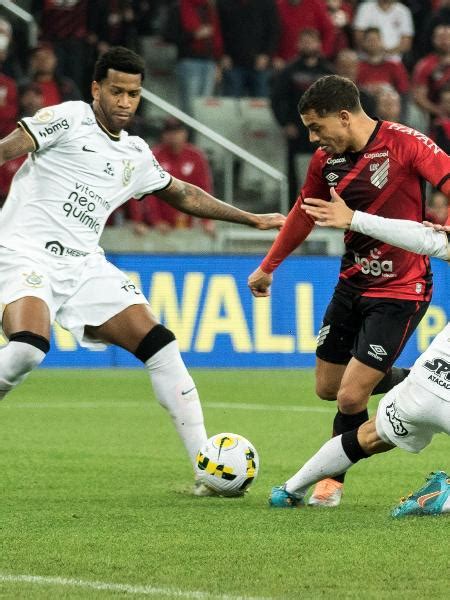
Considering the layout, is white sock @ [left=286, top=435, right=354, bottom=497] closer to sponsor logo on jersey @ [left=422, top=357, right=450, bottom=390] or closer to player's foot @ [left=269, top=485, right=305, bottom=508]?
player's foot @ [left=269, top=485, right=305, bottom=508]

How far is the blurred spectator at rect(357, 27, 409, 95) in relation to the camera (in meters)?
17.2

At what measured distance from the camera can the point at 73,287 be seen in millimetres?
7156

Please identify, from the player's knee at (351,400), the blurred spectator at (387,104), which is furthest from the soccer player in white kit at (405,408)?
the blurred spectator at (387,104)

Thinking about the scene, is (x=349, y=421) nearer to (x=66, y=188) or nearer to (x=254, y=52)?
(x=66, y=188)

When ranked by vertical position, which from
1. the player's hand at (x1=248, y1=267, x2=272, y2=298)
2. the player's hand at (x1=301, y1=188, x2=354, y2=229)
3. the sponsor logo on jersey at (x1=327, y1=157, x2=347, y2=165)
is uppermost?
the player's hand at (x1=301, y1=188, x2=354, y2=229)

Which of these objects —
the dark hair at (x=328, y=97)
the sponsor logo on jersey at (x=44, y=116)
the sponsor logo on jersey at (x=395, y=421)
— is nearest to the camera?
the sponsor logo on jersey at (x=395, y=421)

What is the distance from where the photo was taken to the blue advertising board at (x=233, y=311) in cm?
1466

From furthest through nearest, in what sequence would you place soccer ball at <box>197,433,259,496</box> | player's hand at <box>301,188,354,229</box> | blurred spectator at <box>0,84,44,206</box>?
blurred spectator at <box>0,84,44,206</box> < soccer ball at <box>197,433,259,496</box> < player's hand at <box>301,188,354,229</box>

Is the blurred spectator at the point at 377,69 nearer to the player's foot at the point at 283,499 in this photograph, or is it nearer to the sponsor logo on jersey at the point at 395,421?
the player's foot at the point at 283,499

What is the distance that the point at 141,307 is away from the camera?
282 inches

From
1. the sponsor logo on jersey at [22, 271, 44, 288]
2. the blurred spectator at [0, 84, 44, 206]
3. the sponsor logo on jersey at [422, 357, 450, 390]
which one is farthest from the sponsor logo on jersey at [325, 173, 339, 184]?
the blurred spectator at [0, 84, 44, 206]

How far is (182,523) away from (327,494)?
3.12 ft

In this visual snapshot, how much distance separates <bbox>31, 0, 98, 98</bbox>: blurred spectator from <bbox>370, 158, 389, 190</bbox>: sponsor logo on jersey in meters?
10.2

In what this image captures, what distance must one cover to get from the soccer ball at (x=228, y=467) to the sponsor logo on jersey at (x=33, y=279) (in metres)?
1.23
